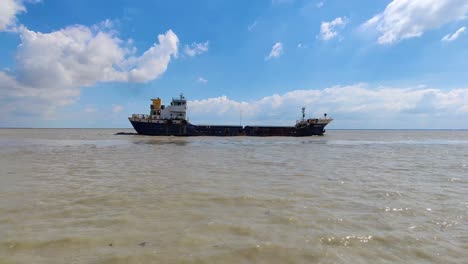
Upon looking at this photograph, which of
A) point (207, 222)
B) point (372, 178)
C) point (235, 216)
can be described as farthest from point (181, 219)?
point (372, 178)

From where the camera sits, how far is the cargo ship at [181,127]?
51.6 metres

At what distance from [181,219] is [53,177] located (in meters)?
7.76

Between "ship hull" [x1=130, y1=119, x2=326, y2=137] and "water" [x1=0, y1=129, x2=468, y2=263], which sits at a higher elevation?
"ship hull" [x1=130, y1=119, x2=326, y2=137]

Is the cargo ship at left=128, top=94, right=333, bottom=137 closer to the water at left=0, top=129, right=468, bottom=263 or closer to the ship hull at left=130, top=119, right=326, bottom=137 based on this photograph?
the ship hull at left=130, top=119, right=326, bottom=137

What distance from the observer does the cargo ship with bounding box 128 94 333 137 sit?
Answer: 169 feet

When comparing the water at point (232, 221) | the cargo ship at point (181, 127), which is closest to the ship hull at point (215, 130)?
the cargo ship at point (181, 127)

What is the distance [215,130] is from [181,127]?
6942 mm

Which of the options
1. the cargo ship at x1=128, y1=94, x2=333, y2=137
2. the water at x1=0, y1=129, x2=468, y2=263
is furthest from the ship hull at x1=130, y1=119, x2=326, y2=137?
the water at x1=0, y1=129, x2=468, y2=263

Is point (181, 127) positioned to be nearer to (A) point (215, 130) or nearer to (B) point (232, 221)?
(A) point (215, 130)

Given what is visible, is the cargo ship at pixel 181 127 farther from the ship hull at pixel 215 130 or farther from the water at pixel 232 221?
the water at pixel 232 221

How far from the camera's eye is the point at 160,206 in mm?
6770

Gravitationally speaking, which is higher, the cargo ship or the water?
the cargo ship

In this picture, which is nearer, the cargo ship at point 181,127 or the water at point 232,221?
the water at point 232,221

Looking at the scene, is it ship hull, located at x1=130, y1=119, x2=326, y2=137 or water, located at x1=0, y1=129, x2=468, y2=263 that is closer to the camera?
water, located at x1=0, y1=129, x2=468, y2=263
